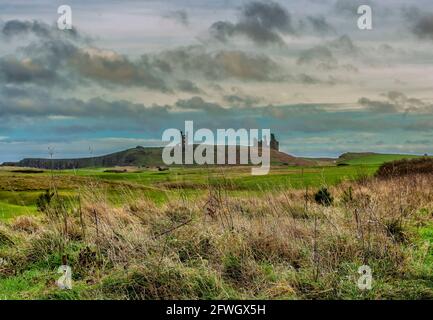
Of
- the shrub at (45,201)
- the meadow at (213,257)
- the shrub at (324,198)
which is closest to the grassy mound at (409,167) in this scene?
the shrub at (324,198)

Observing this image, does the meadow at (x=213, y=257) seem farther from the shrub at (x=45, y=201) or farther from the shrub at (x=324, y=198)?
the shrub at (x=324, y=198)

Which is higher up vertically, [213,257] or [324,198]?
[324,198]

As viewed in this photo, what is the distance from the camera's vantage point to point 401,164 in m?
41.3

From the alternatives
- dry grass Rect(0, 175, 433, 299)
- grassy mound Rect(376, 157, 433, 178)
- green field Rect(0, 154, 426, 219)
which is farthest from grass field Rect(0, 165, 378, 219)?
grassy mound Rect(376, 157, 433, 178)

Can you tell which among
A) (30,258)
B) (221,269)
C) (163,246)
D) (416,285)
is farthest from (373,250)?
(30,258)

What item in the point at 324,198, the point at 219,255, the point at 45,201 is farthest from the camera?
the point at 324,198

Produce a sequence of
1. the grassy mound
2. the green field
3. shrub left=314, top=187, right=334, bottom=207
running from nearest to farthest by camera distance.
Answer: the green field
shrub left=314, top=187, right=334, bottom=207
the grassy mound

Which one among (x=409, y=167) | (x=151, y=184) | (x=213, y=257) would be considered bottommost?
(x=213, y=257)

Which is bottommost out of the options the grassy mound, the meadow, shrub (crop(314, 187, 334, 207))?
the meadow

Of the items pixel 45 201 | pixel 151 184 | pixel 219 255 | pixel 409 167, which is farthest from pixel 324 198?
pixel 409 167

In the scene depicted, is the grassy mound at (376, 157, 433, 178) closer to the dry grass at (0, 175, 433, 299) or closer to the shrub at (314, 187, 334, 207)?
the shrub at (314, 187, 334, 207)

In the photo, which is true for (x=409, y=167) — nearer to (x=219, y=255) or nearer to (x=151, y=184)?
(x=151, y=184)

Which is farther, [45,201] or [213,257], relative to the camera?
[45,201]

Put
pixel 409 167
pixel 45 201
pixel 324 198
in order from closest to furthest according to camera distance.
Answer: pixel 45 201
pixel 324 198
pixel 409 167
